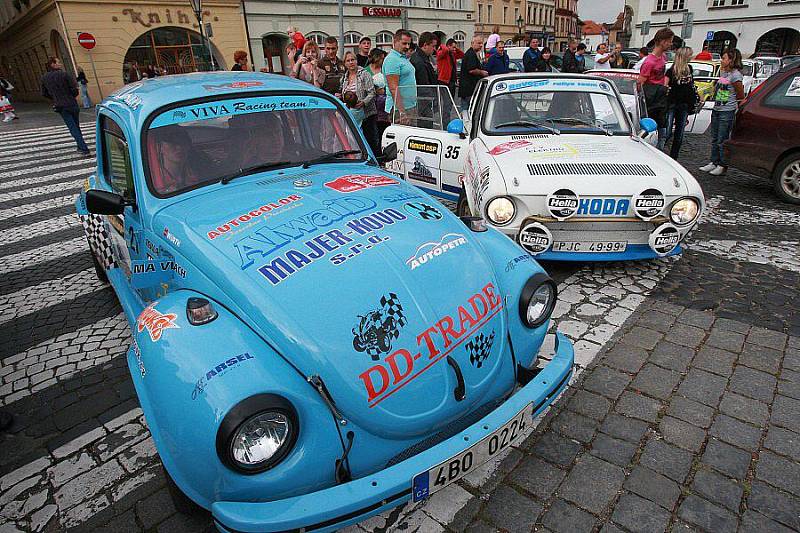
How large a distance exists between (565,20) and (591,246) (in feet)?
295

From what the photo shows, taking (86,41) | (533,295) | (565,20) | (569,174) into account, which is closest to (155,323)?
(533,295)

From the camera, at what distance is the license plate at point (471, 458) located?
6.09ft

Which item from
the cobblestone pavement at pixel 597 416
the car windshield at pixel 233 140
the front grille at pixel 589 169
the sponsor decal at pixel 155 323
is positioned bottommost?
the cobblestone pavement at pixel 597 416

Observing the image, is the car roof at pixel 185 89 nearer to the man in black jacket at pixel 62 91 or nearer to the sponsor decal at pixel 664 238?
the sponsor decal at pixel 664 238

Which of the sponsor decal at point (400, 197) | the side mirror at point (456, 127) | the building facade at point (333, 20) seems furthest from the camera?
the building facade at point (333, 20)

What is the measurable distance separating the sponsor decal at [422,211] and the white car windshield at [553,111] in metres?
2.84

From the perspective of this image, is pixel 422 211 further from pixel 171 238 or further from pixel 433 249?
pixel 171 238

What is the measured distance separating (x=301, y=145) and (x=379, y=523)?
95.7 inches

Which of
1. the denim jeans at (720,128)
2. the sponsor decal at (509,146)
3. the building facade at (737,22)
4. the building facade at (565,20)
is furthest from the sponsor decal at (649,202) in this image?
the building facade at (565,20)

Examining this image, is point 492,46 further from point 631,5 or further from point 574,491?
point 631,5

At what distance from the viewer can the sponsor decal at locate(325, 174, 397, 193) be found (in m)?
2.95

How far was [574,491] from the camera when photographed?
7.84 ft

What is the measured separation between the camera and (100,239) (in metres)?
4.23

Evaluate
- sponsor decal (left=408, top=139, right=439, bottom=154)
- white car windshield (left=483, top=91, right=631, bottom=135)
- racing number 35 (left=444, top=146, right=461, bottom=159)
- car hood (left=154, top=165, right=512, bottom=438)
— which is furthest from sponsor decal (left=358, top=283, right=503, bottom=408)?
sponsor decal (left=408, top=139, right=439, bottom=154)
